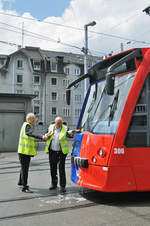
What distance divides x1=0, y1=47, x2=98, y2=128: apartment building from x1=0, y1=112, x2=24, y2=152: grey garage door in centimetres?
3305

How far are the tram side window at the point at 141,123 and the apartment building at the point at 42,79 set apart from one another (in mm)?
46771

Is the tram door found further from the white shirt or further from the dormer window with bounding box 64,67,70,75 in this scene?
the dormer window with bounding box 64,67,70,75

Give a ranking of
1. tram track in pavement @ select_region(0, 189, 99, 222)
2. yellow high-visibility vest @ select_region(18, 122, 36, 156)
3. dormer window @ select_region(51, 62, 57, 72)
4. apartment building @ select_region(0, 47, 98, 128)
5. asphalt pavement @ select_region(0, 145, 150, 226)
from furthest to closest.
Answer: dormer window @ select_region(51, 62, 57, 72), apartment building @ select_region(0, 47, 98, 128), yellow high-visibility vest @ select_region(18, 122, 36, 156), tram track in pavement @ select_region(0, 189, 99, 222), asphalt pavement @ select_region(0, 145, 150, 226)

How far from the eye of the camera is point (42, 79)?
54969 millimetres

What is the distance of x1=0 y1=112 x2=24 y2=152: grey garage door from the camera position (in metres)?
19.3

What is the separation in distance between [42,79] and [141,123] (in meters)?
50.5

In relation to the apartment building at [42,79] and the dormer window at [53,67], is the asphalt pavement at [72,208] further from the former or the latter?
the dormer window at [53,67]

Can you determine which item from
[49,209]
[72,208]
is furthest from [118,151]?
[49,209]

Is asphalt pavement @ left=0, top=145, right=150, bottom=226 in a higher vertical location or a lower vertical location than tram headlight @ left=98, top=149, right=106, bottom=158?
lower

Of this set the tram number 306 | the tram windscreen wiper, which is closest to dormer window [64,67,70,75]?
the tram windscreen wiper

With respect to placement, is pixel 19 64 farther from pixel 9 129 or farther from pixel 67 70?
pixel 9 129

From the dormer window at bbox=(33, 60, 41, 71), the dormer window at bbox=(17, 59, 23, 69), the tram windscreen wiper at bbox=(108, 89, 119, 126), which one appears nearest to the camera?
the tram windscreen wiper at bbox=(108, 89, 119, 126)

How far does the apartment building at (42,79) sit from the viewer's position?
173 ft

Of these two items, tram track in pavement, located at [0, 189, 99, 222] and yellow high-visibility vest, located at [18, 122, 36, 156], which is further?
yellow high-visibility vest, located at [18, 122, 36, 156]
